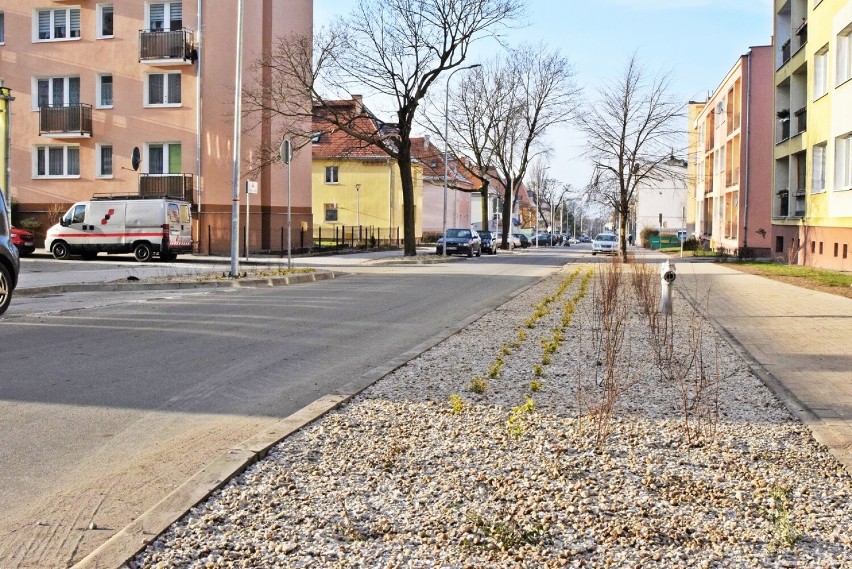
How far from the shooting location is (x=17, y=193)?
3878 centimetres

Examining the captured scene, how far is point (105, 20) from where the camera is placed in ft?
125

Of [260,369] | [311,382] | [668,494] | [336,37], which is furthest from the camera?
[336,37]

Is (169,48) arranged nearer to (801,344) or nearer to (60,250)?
(60,250)

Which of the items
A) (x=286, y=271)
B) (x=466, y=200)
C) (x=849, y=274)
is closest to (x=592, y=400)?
(x=286, y=271)

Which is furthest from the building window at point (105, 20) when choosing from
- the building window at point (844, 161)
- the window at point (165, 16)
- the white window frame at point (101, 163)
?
the building window at point (844, 161)

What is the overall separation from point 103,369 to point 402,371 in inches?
113

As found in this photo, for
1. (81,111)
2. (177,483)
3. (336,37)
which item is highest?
(336,37)

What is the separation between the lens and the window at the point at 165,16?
121 feet

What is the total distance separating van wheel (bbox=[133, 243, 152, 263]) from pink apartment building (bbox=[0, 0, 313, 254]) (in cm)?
626

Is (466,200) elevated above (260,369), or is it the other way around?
(466,200)

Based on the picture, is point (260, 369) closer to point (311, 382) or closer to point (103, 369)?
point (311, 382)

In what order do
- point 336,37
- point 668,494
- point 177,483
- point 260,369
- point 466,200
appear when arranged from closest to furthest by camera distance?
point 668,494, point 177,483, point 260,369, point 336,37, point 466,200

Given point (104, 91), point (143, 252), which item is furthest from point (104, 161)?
point (143, 252)

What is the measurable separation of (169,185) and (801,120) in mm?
25005
